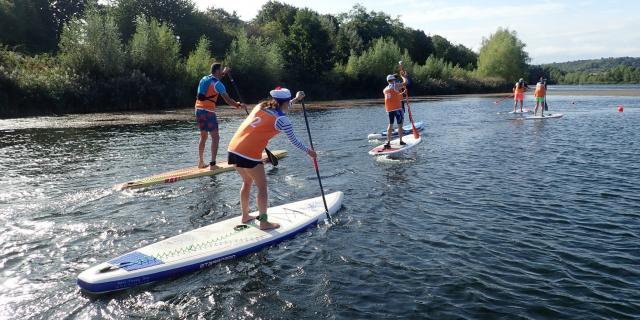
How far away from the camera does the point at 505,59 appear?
91438mm

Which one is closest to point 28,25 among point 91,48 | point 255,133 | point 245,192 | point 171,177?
point 91,48

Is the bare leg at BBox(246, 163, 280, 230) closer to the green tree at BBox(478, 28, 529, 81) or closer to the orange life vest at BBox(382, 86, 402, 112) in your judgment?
the orange life vest at BBox(382, 86, 402, 112)

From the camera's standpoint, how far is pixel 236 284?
640 centimetres

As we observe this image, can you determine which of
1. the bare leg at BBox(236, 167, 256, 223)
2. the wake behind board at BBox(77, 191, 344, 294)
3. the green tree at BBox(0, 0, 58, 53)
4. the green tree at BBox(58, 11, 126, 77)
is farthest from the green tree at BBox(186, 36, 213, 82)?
the bare leg at BBox(236, 167, 256, 223)

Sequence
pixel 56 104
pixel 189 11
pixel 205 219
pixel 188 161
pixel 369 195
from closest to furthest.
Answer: pixel 205 219 < pixel 369 195 < pixel 188 161 < pixel 56 104 < pixel 189 11

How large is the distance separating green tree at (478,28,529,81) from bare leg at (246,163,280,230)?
92.2 meters

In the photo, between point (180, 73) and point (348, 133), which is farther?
point (180, 73)

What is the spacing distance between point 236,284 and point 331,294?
4.68 feet

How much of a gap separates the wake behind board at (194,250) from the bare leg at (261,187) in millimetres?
142

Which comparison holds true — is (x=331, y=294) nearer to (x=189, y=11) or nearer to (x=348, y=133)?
(x=348, y=133)

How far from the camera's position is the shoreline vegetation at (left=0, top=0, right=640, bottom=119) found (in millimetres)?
36000

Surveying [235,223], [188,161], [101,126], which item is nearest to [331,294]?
[235,223]

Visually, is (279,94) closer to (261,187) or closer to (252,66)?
(261,187)

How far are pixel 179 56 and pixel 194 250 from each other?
45.8 meters
